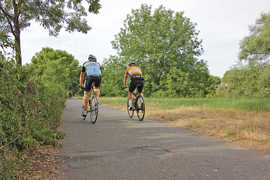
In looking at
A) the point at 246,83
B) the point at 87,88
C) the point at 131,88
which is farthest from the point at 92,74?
the point at 246,83

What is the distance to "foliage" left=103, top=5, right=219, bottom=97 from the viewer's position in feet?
96.2

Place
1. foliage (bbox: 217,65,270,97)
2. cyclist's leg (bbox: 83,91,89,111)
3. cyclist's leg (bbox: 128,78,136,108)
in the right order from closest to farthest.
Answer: cyclist's leg (bbox: 83,91,89,111) < cyclist's leg (bbox: 128,78,136,108) < foliage (bbox: 217,65,270,97)

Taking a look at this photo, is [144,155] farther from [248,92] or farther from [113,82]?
[113,82]

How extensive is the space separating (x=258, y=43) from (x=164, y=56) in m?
11.9

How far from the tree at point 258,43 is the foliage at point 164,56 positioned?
7980 millimetres

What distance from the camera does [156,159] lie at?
12.4ft

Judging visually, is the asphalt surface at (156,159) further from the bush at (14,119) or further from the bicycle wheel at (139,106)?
the bicycle wheel at (139,106)

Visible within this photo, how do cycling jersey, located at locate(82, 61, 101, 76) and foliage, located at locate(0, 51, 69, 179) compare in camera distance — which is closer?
foliage, located at locate(0, 51, 69, 179)

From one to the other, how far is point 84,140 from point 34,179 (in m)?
2.54

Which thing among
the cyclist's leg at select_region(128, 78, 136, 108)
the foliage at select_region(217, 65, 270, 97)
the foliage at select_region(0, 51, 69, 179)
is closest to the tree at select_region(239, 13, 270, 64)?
the foliage at select_region(217, 65, 270, 97)

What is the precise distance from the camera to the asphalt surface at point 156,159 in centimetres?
309

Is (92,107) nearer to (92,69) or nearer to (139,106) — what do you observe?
(92,69)

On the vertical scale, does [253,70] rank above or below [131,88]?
above

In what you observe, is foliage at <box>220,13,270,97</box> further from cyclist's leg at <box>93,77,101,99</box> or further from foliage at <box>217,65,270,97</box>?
cyclist's leg at <box>93,77,101,99</box>
